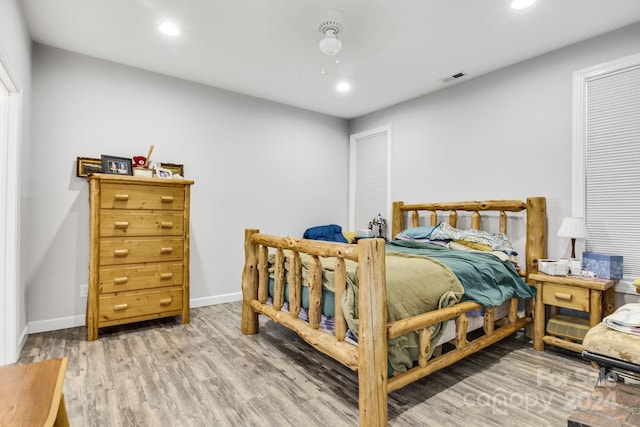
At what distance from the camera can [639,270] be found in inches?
100

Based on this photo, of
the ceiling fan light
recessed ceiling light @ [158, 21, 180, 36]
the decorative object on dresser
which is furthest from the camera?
the decorative object on dresser

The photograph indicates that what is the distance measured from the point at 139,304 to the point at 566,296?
359cm

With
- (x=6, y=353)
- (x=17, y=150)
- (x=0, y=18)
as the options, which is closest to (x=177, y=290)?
(x=6, y=353)

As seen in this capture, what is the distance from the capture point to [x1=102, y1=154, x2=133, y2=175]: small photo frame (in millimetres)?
3074

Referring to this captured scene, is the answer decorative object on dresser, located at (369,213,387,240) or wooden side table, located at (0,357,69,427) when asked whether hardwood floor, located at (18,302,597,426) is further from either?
decorative object on dresser, located at (369,213,387,240)

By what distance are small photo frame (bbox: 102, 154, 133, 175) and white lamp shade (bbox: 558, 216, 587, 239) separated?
3.95m

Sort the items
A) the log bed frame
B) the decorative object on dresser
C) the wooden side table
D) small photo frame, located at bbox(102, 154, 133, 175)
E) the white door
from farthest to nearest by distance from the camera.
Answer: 1. the white door
2. the decorative object on dresser
3. small photo frame, located at bbox(102, 154, 133, 175)
4. the log bed frame
5. the wooden side table

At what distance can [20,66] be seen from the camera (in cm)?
244

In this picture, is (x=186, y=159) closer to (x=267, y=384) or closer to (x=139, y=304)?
(x=139, y=304)

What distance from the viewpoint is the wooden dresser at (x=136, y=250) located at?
279 cm

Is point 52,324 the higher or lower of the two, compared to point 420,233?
lower

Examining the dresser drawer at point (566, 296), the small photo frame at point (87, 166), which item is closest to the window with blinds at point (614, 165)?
the dresser drawer at point (566, 296)

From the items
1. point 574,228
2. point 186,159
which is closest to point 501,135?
point 574,228

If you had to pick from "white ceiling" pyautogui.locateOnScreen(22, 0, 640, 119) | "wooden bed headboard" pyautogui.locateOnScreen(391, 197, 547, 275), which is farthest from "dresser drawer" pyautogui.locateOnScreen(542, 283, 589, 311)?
"white ceiling" pyautogui.locateOnScreen(22, 0, 640, 119)
